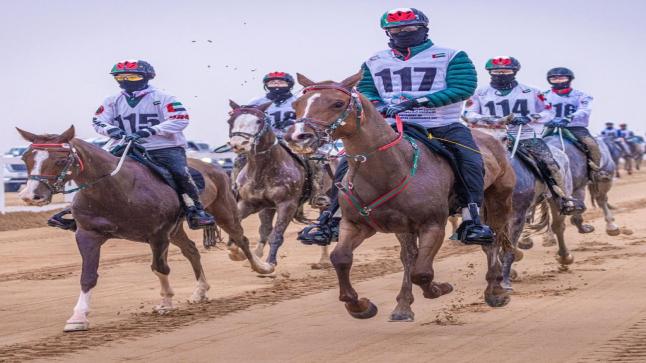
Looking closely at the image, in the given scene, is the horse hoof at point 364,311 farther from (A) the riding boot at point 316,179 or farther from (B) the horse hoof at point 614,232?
(B) the horse hoof at point 614,232

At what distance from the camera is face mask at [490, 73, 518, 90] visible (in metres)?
16.1

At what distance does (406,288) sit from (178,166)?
3398 mm

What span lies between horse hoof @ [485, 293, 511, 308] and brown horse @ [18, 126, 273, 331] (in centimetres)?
318

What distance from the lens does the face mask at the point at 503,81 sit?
16109 millimetres

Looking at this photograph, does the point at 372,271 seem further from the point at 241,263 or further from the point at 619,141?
the point at 619,141

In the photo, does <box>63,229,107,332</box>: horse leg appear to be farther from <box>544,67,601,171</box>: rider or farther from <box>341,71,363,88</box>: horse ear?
<box>544,67,601,171</box>: rider

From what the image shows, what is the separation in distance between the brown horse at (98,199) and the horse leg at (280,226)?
2.37m

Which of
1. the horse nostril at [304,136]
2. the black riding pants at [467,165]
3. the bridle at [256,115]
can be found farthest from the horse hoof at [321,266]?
the horse nostril at [304,136]

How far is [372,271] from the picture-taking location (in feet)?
52.5

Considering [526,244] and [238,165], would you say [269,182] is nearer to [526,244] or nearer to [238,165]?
[238,165]

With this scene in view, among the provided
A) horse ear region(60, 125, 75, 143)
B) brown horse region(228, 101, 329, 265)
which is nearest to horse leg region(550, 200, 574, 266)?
brown horse region(228, 101, 329, 265)

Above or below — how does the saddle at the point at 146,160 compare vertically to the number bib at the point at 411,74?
below

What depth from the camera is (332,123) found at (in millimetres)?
9328

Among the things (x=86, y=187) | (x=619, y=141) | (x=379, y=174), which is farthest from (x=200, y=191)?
(x=619, y=141)
